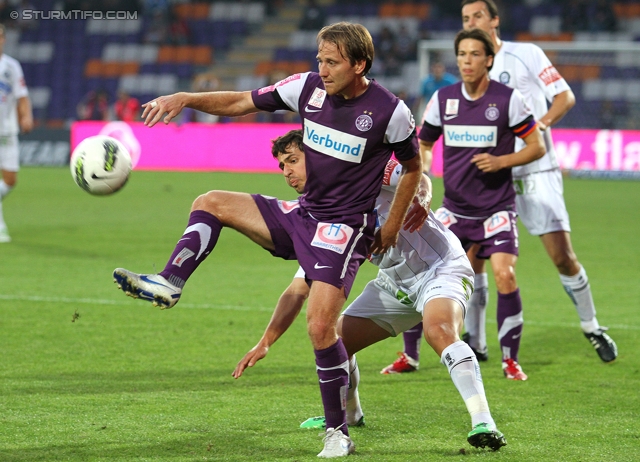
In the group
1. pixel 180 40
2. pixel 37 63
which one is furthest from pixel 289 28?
pixel 37 63

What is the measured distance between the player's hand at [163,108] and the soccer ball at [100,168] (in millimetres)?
537

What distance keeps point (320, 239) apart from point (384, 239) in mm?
353

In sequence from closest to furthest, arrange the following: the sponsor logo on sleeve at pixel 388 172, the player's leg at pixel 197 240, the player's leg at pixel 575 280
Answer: the player's leg at pixel 197 240 → the sponsor logo on sleeve at pixel 388 172 → the player's leg at pixel 575 280

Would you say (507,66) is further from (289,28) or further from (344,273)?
(289,28)

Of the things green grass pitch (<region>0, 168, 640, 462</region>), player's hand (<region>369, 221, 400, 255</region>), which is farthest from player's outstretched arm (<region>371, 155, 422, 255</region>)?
green grass pitch (<region>0, 168, 640, 462</region>)

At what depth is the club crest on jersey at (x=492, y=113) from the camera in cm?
609

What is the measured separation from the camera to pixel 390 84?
92.7 feet

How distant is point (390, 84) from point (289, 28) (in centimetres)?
641

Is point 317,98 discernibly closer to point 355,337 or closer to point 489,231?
point 355,337

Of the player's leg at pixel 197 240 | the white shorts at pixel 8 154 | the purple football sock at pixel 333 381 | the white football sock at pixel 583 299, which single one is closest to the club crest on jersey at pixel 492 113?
the white football sock at pixel 583 299

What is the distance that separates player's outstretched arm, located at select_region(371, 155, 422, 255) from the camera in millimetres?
4352

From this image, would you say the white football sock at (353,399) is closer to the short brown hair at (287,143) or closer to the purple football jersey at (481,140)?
the short brown hair at (287,143)

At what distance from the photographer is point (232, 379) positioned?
5.71m

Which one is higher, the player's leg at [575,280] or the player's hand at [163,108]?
the player's hand at [163,108]
